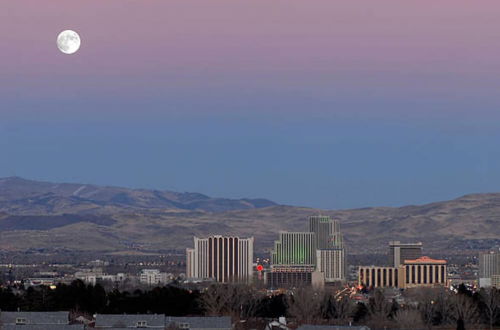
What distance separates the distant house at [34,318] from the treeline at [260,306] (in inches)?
286

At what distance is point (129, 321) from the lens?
6562 centimetres

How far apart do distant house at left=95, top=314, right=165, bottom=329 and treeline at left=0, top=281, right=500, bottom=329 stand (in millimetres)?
7478

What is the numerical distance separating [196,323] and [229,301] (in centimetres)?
2545

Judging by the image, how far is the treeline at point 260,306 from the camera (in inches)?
3051

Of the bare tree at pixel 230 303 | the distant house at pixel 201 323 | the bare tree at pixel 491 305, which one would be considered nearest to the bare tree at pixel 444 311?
the bare tree at pixel 491 305

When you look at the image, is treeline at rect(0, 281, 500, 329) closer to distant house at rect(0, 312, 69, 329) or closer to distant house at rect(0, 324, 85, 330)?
distant house at rect(0, 312, 69, 329)

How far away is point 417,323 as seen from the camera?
78250mm

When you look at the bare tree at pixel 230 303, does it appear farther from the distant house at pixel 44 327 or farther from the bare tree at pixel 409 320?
the distant house at pixel 44 327

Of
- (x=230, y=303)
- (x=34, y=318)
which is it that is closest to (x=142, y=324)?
(x=34, y=318)

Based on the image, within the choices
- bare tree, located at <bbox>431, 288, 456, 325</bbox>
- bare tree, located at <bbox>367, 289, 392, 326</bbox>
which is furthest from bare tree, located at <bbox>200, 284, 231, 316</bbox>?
bare tree, located at <bbox>431, 288, 456, 325</bbox>

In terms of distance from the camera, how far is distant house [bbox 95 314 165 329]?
64812mm

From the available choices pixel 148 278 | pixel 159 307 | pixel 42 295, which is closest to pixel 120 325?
pixel 159 307

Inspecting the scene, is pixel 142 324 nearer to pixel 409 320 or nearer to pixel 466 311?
pixel 409 320

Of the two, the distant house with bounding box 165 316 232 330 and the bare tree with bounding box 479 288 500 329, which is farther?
the bare tree with bounding box 479 288 500 329
